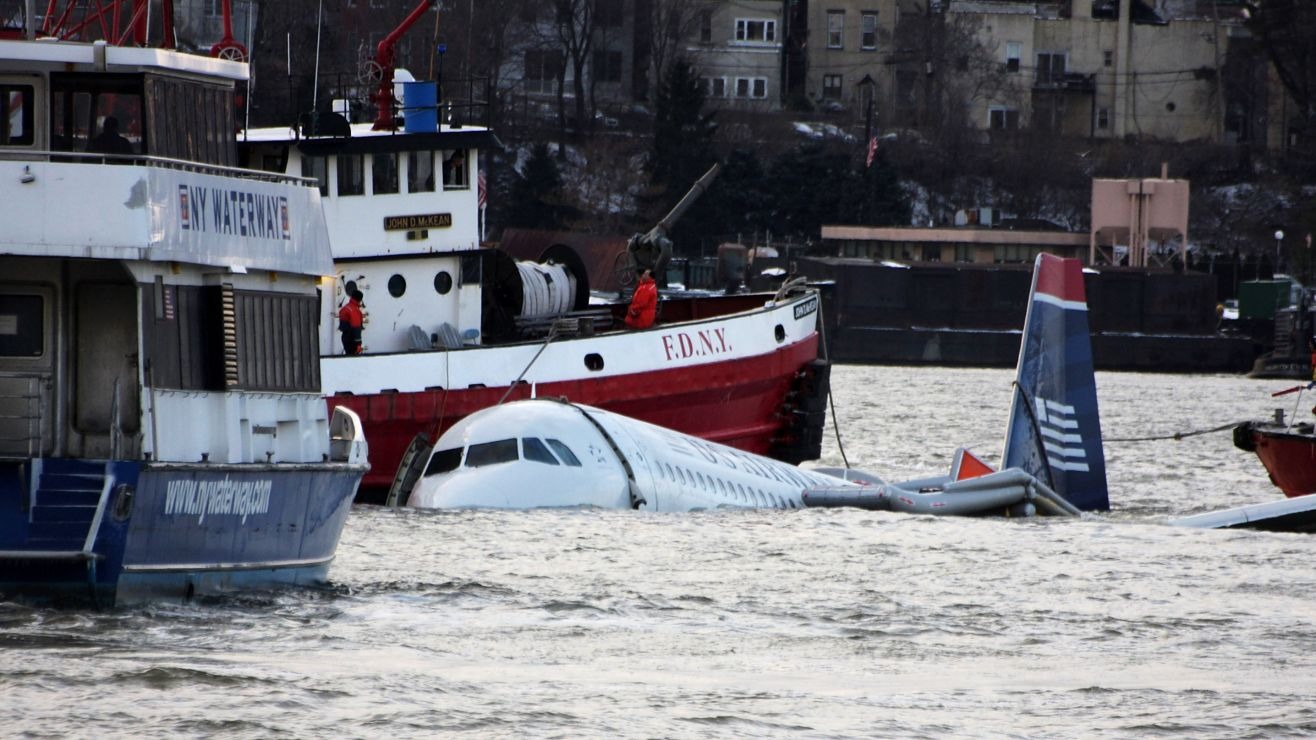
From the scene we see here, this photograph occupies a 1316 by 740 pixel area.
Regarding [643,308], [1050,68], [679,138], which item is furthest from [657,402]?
[1050,68]

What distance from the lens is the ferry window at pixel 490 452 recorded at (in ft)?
94.8

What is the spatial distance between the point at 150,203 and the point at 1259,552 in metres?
16.0

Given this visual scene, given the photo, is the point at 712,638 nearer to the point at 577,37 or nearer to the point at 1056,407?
the point at 1056,407

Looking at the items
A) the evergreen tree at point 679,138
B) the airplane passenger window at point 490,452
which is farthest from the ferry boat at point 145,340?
the evergreen tree at point 679,138

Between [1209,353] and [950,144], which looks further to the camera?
[950,144]

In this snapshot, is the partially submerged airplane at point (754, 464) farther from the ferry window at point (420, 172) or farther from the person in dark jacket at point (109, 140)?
the person in dark jacket at point (109, 140)

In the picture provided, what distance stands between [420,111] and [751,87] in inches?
3498

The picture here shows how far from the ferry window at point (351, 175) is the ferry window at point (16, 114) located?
60.0 ft

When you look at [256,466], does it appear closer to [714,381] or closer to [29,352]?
[29,352]

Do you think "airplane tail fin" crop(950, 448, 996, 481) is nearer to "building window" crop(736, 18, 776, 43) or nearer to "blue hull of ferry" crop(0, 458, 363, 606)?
"blue hull of ferry" crop(0, 458, 363, 606)

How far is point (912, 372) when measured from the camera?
322 feet

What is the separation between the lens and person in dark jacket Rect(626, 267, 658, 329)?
39.4 meters

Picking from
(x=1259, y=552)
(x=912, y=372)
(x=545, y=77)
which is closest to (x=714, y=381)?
(x=1259, y=552)

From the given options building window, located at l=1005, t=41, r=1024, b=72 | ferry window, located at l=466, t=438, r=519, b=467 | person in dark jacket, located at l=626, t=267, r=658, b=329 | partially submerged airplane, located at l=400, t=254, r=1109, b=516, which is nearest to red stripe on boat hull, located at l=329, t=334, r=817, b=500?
person in dark jacket, located at l=626, t=267, r=658, b=329
